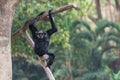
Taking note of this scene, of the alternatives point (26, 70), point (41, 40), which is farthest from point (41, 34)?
point (26, 70)

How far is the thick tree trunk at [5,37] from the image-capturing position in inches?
266

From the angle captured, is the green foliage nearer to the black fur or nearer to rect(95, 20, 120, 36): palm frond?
rect(95, 20, 120, 36): palm frond

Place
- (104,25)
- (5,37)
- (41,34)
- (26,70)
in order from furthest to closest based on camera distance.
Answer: (26,70) → (104,25) → (41,34) → (5,37)

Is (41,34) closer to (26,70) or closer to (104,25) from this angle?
(104,25)


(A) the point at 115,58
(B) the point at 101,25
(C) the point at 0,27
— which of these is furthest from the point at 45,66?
(A) the point at 115,58

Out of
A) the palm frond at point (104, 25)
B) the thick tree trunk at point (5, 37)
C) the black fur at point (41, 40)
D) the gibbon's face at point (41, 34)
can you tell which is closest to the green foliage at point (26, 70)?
the palm frond at point (104, 25)

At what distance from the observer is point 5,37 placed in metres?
6.86

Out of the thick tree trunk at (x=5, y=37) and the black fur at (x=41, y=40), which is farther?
the black fur at (x=41, y=40)

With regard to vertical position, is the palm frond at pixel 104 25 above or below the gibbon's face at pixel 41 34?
below

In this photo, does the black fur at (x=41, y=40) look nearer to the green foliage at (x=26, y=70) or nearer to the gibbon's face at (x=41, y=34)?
the gibbon's face at (x=41, y=34)

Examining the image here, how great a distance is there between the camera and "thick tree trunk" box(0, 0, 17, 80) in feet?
22.2

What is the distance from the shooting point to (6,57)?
680 cm

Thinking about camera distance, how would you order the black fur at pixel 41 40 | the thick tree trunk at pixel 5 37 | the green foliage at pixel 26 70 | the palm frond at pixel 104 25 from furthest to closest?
the green foliage at pixel 26 70 < the palm frond at pixel 104 25 < the black fur at pixel 41 40 < the thick tree trunk at pixel 5 37

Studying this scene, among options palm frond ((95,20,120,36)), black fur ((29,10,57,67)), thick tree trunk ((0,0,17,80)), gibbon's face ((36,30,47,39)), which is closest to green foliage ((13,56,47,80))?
palm frond ((95,20,120,36))
